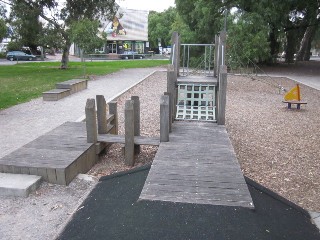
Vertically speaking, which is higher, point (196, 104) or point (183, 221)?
point (196, 104)

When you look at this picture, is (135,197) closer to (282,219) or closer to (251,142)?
(282,219)

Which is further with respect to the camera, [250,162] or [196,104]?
[196,104]

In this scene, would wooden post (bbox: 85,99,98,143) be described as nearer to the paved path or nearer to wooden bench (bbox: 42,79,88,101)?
the paved path

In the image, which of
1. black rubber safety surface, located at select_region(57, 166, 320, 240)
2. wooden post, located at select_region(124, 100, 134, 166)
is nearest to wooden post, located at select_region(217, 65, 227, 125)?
wooden post, located at select_region(124, 100, 134, 166)

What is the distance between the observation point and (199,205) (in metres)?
3.62

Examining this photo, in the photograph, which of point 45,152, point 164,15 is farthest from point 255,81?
point 164,15

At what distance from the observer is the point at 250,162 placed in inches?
241

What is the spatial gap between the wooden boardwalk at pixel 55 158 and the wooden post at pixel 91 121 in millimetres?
124

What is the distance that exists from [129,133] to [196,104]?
277 cm

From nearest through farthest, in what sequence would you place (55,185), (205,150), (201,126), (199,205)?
(199,205)
(55,185)
(205,150)
(201,126)

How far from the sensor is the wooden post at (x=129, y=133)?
568 centimetres

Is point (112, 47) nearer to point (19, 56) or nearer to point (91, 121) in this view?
point (19, 56)

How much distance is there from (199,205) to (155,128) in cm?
484

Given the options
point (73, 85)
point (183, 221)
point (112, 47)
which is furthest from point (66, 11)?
point (112, 47)
